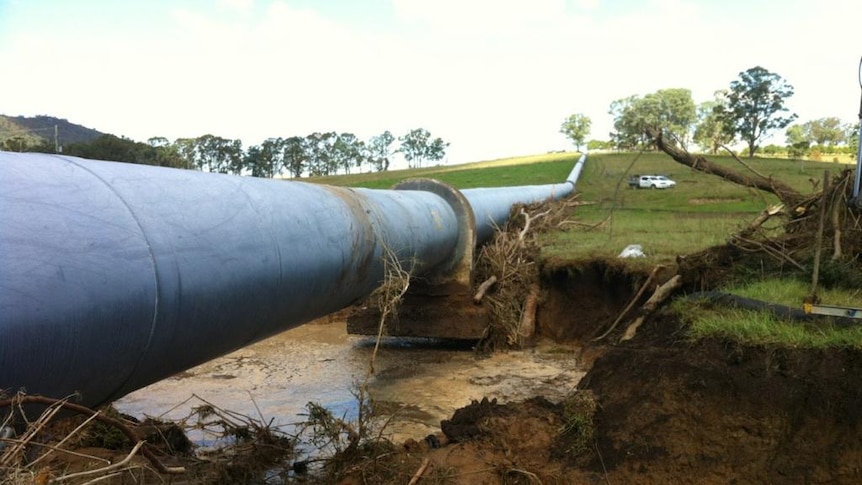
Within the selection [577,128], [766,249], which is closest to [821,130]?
[577,128]

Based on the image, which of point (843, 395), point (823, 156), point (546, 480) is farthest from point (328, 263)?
point (823, 156)

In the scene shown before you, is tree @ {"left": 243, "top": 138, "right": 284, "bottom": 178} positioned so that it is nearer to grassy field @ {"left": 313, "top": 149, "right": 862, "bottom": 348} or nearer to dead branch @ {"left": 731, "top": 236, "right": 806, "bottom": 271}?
grassy field @ {"left": 313, "top": 149, "right": 862, "bottom": 348}

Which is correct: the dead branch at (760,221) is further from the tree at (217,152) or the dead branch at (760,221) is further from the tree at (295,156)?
the tree at (295,156)

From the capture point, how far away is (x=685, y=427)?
4.07m

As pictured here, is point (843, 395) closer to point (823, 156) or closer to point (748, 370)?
point (748, 370)

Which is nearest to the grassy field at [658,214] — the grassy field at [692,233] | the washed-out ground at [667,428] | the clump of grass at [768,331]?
the grassy field at [692,233]

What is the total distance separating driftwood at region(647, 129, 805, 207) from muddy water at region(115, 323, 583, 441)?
8.73ft

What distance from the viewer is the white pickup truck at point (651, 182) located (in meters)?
23.0

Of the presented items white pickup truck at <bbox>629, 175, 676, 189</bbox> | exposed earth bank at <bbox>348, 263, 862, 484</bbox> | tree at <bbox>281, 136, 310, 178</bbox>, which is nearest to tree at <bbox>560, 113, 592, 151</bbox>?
tree at <bbox>281, 136, 310, 178</bbox>

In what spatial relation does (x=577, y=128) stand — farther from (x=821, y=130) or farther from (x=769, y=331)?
(x=769, y=331)

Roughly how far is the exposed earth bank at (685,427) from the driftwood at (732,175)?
329 centimetres

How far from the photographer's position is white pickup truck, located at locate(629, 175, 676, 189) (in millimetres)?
22969

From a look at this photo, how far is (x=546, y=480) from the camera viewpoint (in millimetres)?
3939

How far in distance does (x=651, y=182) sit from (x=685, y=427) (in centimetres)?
2101
